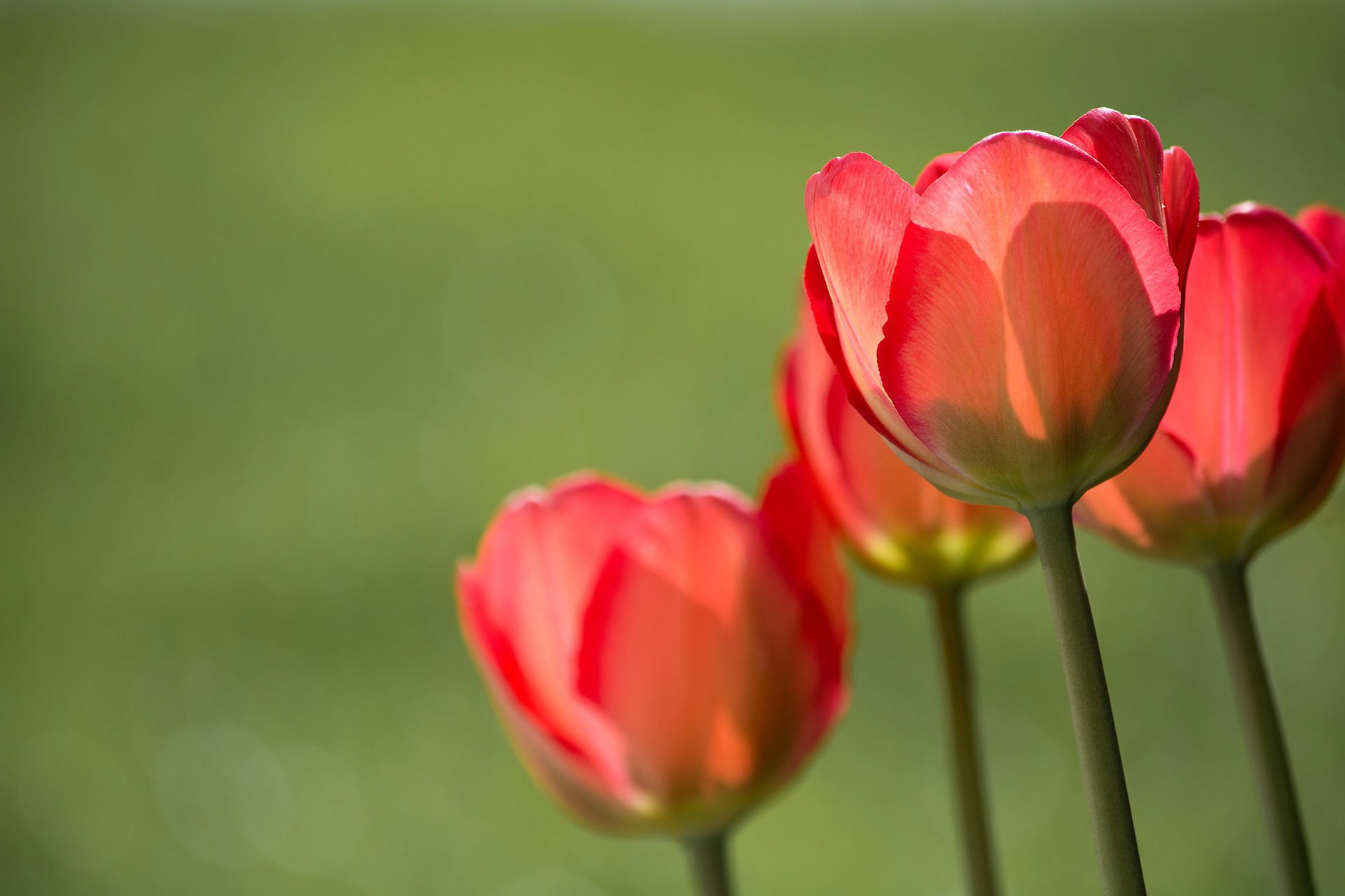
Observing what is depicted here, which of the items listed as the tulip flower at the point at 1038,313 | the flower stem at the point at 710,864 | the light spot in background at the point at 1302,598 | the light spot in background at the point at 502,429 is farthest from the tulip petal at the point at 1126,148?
the light spot in background at the point at 502,429

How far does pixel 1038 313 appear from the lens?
140 mm

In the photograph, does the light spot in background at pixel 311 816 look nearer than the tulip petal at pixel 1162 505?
No

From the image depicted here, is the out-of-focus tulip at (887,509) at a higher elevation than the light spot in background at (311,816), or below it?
higher

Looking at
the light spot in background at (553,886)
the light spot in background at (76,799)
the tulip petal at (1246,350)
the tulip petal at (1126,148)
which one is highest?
the tulip petal at (1126,148)

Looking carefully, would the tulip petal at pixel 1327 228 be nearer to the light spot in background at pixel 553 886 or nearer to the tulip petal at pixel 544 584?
the tulip petal at pixel 544 584

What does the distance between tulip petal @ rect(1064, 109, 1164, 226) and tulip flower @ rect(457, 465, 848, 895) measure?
7 cm

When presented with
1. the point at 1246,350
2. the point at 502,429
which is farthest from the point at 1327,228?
the point at 502,429

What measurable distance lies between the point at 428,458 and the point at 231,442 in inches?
5.8

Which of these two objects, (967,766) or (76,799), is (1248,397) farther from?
(76,799)

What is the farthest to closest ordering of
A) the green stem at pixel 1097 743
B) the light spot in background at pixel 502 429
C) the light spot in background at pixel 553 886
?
1. the light spot in background at pixel 502 429
2. the light spot in background at pixel 553 886
3. the green stem at pixel 1097 743

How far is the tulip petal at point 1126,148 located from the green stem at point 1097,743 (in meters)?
0.04

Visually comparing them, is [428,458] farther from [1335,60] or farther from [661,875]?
[1335,60]

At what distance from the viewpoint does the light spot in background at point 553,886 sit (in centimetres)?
66

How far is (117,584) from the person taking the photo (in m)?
0.87
